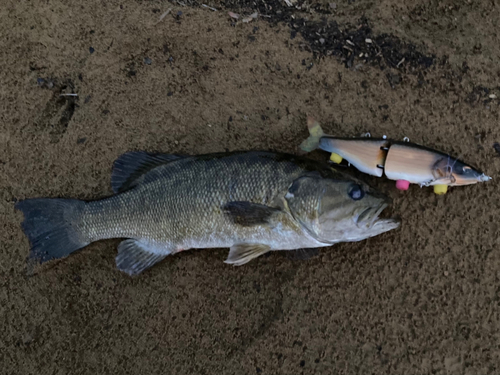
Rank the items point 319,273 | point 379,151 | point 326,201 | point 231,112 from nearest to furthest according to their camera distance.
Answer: point 326,201, point 379,151, point 319,273, point 231,112

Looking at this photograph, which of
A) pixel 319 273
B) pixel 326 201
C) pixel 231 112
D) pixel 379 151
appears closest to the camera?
pixel 326 201

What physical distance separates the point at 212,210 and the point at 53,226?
153 centimetres

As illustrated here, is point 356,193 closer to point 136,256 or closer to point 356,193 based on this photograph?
point 356,193

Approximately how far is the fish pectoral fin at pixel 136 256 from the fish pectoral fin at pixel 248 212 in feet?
2.53

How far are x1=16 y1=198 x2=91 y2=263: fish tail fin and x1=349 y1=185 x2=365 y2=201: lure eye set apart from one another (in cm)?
230

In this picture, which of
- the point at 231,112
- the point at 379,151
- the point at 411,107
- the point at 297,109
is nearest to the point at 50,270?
the point at 231,112

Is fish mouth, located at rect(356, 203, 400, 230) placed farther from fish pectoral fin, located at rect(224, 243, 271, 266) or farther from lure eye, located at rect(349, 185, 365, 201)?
fish pectoral fin, located at rect(224, 243, 271, 266)

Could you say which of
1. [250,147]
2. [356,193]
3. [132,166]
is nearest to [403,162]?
[356,193]

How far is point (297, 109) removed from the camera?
10.9ft

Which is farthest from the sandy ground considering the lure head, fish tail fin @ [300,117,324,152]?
the lure head

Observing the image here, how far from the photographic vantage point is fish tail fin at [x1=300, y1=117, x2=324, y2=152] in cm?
313

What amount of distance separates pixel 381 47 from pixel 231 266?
8.25 feet

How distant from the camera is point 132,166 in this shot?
3156 millimetres

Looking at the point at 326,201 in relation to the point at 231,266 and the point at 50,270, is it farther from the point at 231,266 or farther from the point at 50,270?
the point at 50,270
